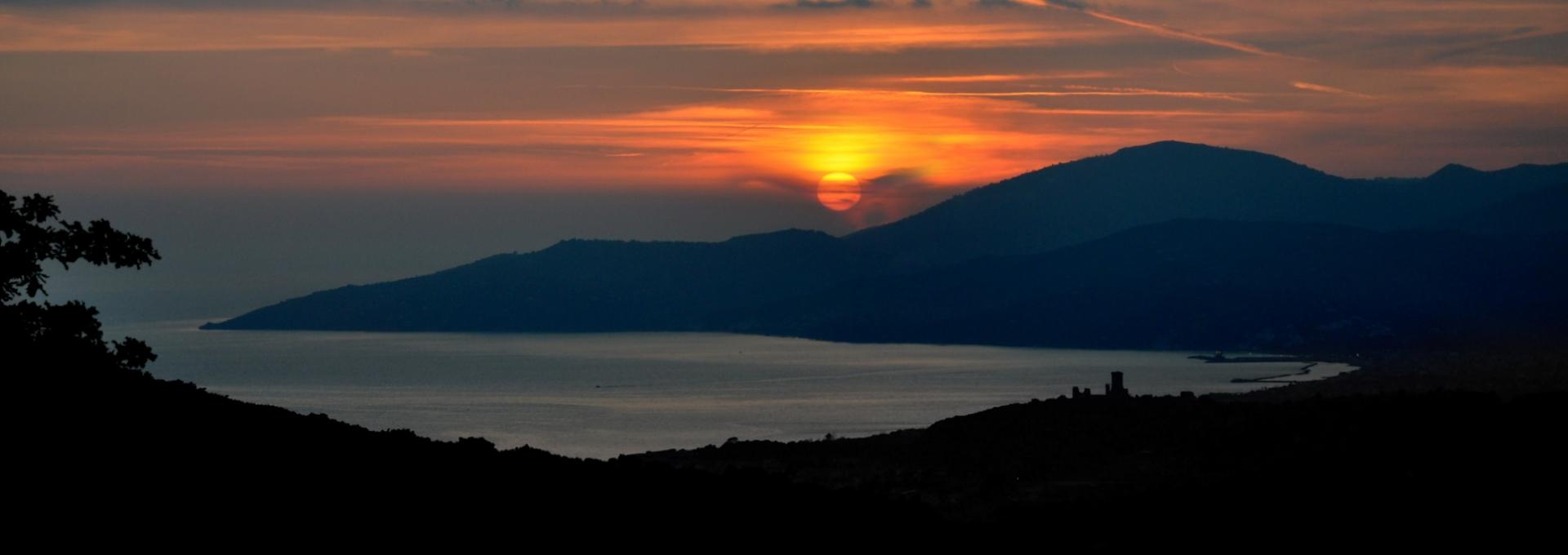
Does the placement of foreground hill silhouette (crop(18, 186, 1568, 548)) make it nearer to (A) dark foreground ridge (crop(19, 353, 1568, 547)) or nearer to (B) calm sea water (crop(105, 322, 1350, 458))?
(A) dark foreground ridge (crop(19, 353, 1568, 547))

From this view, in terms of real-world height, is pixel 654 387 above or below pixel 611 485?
above

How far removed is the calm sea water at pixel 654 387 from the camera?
310 feet

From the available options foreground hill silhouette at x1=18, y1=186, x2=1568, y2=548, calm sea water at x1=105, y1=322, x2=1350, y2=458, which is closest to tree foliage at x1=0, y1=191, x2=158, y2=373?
foreground hill silhouette at x1=18, y1=186, x2=1568, y2=548

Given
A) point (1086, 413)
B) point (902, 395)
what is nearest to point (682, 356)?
point (902, 395)

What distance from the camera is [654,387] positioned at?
135 metres

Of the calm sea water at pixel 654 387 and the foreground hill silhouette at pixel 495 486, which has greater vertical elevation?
the calm sea water at pixel 654 387

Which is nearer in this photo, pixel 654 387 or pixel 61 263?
pixel 61 263

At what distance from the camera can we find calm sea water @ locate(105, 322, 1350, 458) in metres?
94.6

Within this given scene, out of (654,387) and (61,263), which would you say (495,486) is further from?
(654,387)

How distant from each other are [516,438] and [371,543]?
72892 millimetres

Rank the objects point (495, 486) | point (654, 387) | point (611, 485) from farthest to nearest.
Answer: point (654, 387) < point (611, 485) < point (495, 486)

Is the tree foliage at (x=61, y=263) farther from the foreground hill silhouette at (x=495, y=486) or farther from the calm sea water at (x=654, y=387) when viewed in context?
the calm sea water at (x=654, y=387)

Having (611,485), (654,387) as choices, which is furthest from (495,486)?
(654,387)

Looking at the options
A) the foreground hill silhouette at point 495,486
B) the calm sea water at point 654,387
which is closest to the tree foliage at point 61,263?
the foreground hill silhouette at point 495,486
